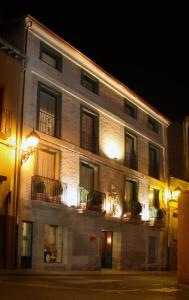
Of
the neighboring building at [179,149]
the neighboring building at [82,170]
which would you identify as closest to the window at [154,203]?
the neighboring building at [82,170]

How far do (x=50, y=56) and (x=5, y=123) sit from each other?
5.32m

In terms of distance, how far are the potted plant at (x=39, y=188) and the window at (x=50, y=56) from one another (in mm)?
5924

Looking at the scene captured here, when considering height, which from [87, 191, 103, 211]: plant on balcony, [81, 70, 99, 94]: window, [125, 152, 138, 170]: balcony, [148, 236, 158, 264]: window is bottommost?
[148, 236, 158, 264]: window

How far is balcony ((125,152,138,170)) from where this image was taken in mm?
30714

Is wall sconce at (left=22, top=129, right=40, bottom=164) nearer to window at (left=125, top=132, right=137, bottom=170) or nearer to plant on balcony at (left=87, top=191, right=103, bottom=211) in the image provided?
plant on balcony at (left=87, top=191, right=103, bottom=211)

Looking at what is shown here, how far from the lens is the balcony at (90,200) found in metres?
25.0

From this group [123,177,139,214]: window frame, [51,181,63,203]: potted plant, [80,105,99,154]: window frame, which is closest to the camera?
[51,181,63,203]: potted plant

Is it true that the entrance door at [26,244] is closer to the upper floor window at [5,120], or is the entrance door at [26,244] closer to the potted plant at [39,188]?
the potted plant at [39,188]

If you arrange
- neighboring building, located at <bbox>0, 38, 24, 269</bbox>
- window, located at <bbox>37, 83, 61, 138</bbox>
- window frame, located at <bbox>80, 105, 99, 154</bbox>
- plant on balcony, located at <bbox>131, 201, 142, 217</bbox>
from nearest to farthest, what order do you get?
neighboring building, located at <bbox>0, 38, 24, 269</bbox>
window, located at <bbox>37, 83, 61, 138</bbox>
window frame, located at <bbox>80, 105, 99, 154</bbox>
plant on balcony, located at <bbox>131, 201, 142, 217</bbox>

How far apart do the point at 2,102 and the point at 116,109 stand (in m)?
10.1

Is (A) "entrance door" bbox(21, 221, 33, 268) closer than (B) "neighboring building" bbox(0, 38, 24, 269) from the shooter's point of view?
No

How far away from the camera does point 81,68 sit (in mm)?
26531

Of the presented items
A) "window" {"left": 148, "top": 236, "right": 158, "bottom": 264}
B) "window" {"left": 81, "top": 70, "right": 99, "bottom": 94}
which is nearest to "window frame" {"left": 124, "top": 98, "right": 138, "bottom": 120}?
"window" {"left": 81, "top": 70, "right": 99, "bottom": 94}

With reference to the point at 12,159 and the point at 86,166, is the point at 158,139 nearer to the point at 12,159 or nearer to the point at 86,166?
the point at 86,166
